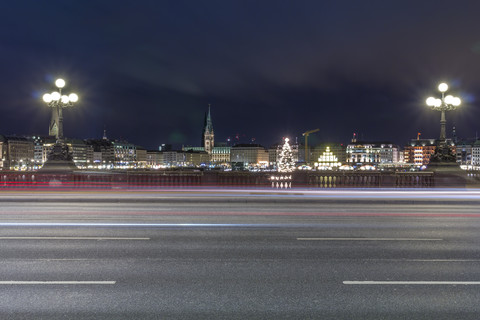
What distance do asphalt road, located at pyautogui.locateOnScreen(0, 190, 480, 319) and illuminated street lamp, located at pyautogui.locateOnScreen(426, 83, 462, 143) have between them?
46.8 ft

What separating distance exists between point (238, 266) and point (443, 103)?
2565 centimetres

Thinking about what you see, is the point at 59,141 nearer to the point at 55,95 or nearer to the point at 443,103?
the point at 55,95

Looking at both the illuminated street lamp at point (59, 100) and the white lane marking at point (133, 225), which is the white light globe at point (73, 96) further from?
the white lane marking at point (133, 225)

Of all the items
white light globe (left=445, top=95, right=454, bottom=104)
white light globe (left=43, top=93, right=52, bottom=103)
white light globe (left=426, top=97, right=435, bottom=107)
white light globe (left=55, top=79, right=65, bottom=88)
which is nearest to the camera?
white light globe (left=55, top=79, right=65, bottom=88)

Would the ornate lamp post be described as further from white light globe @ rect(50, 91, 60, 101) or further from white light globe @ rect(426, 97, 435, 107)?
white light globe @ rect(426, 97, 435, 107)

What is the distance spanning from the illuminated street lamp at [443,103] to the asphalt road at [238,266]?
14.3 meters

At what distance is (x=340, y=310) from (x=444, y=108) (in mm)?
27050

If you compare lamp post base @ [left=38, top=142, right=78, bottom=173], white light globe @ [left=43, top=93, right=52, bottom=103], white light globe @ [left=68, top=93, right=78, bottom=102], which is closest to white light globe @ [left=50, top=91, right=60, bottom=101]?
white light globe @ [left=43, top=93, right=52, bottom=103]

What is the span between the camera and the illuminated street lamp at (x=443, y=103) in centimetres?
2840

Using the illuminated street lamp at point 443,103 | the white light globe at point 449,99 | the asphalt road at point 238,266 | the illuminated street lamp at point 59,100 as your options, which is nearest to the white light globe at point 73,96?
the illuminated street lamp at point 59,100

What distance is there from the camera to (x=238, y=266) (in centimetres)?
825

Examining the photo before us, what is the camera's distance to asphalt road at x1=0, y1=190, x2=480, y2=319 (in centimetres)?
600

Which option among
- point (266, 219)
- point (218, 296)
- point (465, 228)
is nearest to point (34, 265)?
point (218, 296)

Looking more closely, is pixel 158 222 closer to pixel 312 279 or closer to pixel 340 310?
pixel 312 279
